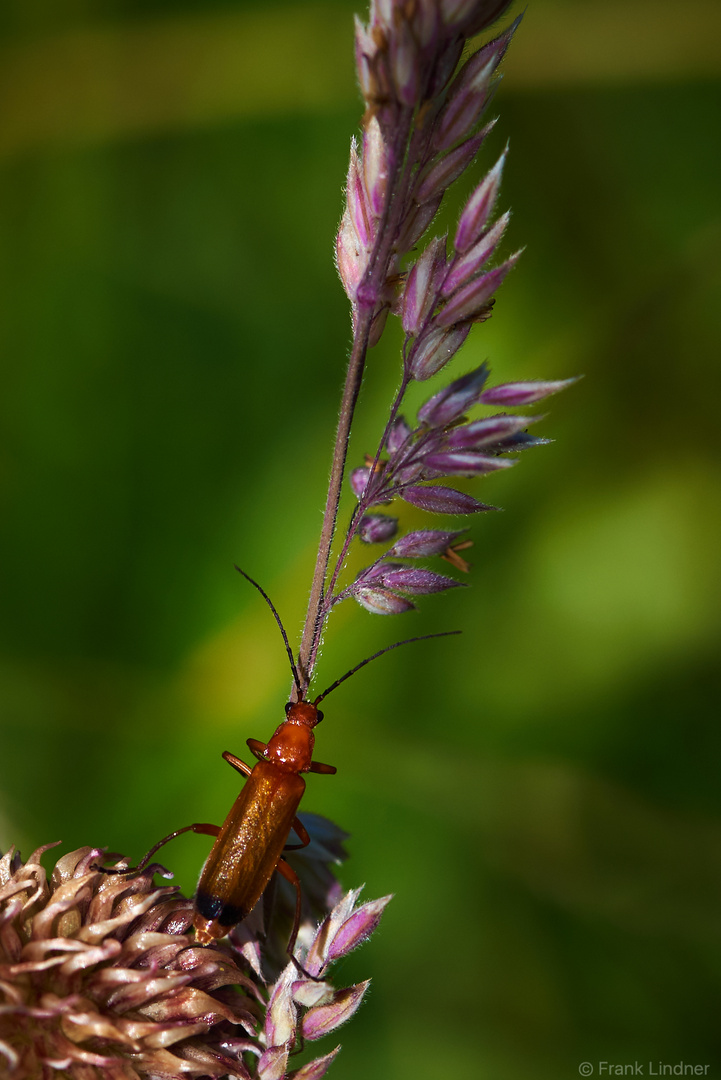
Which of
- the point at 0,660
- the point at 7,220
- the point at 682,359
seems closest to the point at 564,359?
the point at 682,359

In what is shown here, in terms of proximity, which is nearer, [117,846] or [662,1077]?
[662,1077]

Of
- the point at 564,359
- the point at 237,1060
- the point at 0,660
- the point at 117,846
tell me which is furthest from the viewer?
the point at 564,359

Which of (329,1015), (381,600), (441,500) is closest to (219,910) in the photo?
(329,1015)

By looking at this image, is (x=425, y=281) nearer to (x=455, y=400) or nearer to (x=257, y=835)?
(x=455, y=400)

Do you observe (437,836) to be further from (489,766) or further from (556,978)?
(556,978)

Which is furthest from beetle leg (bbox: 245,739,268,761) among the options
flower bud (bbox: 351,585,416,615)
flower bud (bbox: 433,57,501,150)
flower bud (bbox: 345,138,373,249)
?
flower bud (bbox: 433,57,501,150)

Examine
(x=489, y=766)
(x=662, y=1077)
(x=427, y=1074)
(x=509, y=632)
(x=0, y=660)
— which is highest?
(x=509, y=632)

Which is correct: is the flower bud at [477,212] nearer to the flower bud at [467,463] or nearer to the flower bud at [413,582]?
the flower bud at [467,463]
